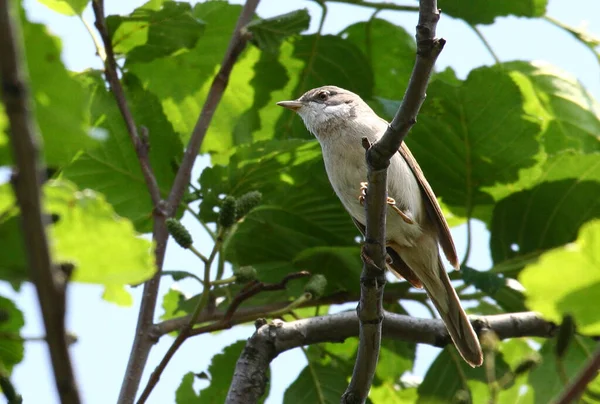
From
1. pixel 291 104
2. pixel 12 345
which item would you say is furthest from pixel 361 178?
pixel 12 345

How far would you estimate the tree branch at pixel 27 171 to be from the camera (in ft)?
2.67

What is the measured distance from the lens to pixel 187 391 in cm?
401

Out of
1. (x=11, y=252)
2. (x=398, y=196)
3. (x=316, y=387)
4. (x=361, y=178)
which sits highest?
(x=361, y=178)

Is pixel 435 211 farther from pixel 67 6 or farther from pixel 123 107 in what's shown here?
pixel 67 6

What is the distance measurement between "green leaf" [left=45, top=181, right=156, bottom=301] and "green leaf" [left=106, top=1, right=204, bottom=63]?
3.02 m

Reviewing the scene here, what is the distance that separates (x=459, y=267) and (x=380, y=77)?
134cm

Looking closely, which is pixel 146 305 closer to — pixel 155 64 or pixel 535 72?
pixel 155 64

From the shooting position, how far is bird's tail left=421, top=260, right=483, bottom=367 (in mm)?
3834

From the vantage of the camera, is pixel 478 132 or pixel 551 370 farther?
pixel 478 132

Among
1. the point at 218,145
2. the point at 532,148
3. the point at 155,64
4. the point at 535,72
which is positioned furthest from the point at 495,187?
the point at 155,64

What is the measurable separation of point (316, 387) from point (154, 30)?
1.93 metres

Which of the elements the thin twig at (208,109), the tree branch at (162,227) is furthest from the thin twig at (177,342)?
the thin twig at (208,109)

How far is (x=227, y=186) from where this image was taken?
12.7ft

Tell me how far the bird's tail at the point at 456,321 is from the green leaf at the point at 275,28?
146cm
